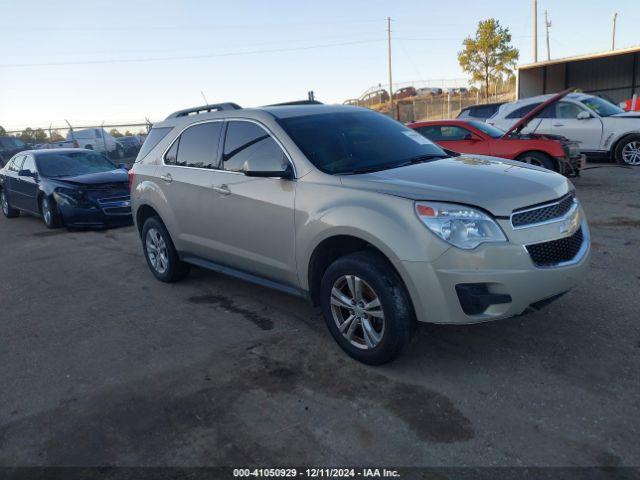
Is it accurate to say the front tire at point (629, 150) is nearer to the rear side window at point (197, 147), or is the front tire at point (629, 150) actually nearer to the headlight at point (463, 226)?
the rear side window at point (197, 147)

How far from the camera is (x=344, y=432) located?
2.95 meters

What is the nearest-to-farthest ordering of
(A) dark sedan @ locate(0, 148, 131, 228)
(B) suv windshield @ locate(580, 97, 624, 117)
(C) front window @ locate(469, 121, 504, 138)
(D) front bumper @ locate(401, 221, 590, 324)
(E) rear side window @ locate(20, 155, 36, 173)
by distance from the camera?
(D) front bumper @ locate(401, 221, 590, 324) < (A) dark sedan @ locate(0, 148, 131, 228) < (C) front window @ locate(469, 121, 504, 138) < (E) rear side window @ locate(20, 155, 36, 173) < (B) suv windshield @ locate(580, 97, 624, 117)

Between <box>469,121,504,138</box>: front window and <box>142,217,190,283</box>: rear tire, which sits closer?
<box>142,217,190,283</box>: rear tire

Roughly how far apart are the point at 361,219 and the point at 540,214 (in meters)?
1.12

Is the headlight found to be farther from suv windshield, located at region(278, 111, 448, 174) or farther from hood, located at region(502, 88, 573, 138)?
hood, located at region(502, 88, 573, 138)

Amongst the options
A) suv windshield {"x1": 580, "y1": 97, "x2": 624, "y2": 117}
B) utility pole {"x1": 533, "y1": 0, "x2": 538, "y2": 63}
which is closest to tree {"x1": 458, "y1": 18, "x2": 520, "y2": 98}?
utility pole {"x1": 533, "y1": 0, "x2": 538, "y2": 63}

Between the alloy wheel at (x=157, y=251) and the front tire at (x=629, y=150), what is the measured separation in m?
10.6

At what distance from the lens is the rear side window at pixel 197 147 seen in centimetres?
490

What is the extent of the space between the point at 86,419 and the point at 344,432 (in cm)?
159

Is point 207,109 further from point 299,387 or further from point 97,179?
point 97,179

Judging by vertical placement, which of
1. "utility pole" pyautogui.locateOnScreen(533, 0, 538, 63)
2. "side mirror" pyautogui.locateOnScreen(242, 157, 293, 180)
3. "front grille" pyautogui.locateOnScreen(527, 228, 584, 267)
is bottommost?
"front grille" pyautogui.locateOnScreen(527, 228, 584, 267)

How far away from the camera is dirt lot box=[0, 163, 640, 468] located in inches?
111

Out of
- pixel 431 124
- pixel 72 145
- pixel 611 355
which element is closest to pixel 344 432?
pixel 611 355

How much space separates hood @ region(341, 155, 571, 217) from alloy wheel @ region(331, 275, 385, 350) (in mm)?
662
